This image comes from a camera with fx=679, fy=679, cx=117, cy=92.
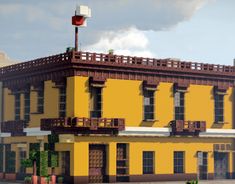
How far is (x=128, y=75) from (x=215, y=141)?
40.1 ft

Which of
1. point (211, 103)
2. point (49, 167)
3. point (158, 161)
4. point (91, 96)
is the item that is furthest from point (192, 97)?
point (49, 167)

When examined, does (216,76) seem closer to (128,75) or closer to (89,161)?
(128,75)

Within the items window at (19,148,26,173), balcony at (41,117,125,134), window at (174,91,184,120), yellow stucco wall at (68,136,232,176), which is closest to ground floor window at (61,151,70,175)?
yellow stucco wall at (68,136,232,176)

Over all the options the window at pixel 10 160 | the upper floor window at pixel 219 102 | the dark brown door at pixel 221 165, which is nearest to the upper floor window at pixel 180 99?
the upper floor window at pixel 219 102

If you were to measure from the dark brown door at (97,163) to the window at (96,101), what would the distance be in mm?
2667

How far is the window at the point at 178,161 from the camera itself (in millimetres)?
62125

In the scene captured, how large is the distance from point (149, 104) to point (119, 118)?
4.00m

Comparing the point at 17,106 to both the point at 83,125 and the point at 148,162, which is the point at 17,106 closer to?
the point at 83,125

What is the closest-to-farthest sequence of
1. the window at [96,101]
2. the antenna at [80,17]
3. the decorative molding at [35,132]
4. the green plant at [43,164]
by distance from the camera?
1. the green plant at [43,164]
2. the window at [96,101]
3. the antenna at [80,17]
4. the decorative molding at [35,132]

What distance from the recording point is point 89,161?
56.2 meters

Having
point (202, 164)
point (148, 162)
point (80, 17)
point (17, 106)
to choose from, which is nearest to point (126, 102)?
point (148, 162)

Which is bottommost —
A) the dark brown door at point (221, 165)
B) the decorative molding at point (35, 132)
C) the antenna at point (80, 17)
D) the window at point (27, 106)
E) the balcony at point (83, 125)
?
the dark brown door at point (221, 165)

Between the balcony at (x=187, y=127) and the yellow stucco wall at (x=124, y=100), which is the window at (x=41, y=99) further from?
the balcony at (x=187, y=127)

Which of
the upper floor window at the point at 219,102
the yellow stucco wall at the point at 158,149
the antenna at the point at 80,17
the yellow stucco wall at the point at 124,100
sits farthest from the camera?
the upper floor window at the point at 219,102
